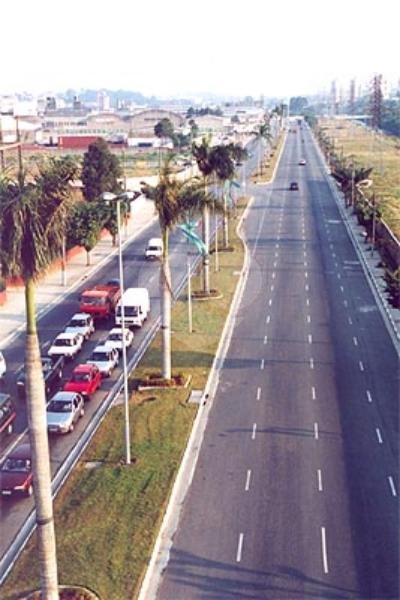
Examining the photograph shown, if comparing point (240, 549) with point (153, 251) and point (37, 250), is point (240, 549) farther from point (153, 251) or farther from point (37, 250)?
point (153, 251)

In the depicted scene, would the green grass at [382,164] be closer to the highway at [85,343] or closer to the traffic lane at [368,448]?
the highway at [85,343]

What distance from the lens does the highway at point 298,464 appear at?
21.7 metres

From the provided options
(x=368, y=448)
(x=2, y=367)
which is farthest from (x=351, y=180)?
(x=368, y=448)

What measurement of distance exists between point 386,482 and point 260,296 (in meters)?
24.9

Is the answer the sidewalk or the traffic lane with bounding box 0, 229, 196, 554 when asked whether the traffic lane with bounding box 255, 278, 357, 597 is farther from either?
the sidewalk

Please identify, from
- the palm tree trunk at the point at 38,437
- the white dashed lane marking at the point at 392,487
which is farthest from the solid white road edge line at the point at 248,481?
the palm tree trunk at the point at 38,437

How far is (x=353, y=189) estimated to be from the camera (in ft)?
271

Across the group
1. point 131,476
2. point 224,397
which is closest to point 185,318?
point 224,397

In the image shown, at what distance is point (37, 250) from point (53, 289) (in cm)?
3719

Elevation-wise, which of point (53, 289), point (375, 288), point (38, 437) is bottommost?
point (53, 289)

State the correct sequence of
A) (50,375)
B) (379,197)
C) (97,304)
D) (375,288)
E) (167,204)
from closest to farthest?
(167,204)
(50,375)
(97,304)
(375,288)
(379,197)

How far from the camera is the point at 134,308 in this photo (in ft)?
144

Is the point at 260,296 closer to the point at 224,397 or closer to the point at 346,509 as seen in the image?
the point at 224,397

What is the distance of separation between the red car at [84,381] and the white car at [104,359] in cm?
101
